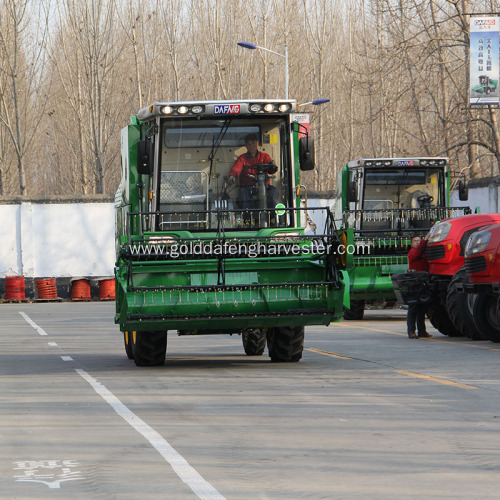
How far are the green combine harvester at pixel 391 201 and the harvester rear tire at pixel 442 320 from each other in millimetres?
3978

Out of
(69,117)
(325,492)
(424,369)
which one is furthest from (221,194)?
(69,117)

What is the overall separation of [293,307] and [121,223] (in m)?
4.57

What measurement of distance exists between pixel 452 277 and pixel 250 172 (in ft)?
18.1

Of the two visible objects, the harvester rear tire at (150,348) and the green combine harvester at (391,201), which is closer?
the harvester rear tire at (150,348)

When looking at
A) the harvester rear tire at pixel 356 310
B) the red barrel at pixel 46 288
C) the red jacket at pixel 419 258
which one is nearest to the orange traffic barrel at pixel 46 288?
the red barrel at pixel 46 288

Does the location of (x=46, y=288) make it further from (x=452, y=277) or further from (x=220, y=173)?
(x=220, y=173)

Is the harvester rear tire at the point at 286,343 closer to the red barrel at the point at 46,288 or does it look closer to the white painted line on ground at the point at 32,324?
the white painted line on ground at the point at 32,324

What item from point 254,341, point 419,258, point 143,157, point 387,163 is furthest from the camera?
point 387,163

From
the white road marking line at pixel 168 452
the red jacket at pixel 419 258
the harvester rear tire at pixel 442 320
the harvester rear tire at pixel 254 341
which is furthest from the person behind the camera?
the red jacket at pixel 419 258

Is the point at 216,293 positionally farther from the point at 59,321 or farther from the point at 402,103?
the point at 402,103

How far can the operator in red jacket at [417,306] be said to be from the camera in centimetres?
1956


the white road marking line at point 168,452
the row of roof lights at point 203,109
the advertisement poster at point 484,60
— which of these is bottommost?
the white road marking line at point 168,452

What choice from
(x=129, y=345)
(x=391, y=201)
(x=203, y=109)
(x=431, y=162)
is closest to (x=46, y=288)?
(x=391, y=201)

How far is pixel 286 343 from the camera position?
613 inches
